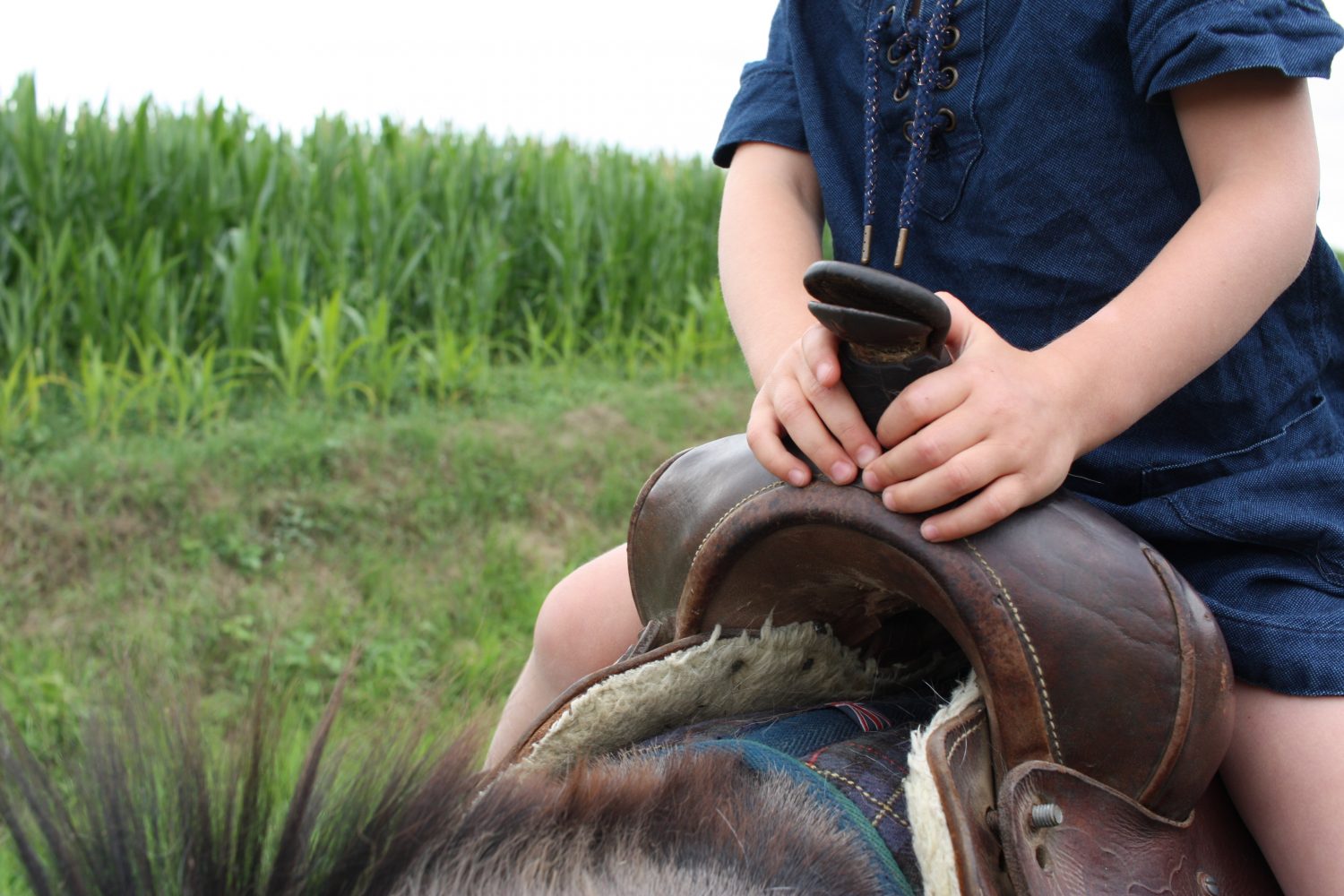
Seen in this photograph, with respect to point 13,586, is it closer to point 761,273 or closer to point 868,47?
point 761,273

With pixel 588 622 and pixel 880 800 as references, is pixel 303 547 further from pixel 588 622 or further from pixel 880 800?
pixel 880 800

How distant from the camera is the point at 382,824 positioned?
682 mm

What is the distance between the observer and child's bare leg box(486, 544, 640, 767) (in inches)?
49.3

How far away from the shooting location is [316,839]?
26.5 inches

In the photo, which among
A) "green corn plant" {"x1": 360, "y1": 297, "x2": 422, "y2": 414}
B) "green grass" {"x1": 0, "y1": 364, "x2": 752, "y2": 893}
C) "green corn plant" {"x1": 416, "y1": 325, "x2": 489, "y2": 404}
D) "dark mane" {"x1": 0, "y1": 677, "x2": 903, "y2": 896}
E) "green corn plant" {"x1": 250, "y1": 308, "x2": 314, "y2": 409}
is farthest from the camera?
"green corn plant" {"x1": 416, "y1": 325, "x2": 489, "y2": 404}

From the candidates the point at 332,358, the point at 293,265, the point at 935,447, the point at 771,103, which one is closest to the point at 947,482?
the point at 935,447

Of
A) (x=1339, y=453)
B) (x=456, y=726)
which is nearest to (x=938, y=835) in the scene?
(x=456, y=726)

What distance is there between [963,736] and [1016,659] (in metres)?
0.07

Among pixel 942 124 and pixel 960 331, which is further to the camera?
pixel 942 124

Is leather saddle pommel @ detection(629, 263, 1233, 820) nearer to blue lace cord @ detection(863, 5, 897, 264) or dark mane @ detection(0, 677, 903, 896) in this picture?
dark mane @ detection(0, 677, 903, 896)

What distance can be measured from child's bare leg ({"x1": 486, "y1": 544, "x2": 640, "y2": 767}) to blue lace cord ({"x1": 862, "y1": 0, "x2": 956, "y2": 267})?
47 cm

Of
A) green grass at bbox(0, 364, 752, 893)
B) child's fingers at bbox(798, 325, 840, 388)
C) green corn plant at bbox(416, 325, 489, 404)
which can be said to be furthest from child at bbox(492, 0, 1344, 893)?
green corn plant at bbox(416, 325, 489, 404)

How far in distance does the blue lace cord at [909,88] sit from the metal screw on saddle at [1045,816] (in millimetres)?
595

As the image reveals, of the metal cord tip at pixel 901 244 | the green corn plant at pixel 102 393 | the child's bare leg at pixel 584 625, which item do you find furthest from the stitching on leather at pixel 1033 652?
the green corn plant at pixel 102 393
